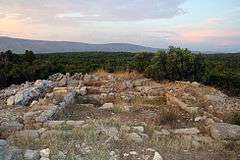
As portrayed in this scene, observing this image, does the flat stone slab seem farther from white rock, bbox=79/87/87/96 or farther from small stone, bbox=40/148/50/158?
white rock, bbox=79/87/87/96

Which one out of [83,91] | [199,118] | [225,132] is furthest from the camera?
[83,91]

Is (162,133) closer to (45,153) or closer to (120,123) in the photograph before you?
(120,123)

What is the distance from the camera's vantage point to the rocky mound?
289 inches

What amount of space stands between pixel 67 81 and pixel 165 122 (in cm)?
700

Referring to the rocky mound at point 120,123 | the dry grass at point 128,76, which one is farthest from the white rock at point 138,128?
the dry grass at point 128,76

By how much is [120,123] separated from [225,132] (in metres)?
2.32

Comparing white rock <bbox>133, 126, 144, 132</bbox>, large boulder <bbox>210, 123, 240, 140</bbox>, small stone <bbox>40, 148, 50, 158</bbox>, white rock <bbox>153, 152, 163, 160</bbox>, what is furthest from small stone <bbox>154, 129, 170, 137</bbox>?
small stone <bbox>40, 148, 50, 158</bbox>

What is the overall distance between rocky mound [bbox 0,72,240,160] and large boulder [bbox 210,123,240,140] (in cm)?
2

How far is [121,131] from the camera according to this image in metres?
8.23

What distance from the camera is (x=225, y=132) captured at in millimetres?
8359

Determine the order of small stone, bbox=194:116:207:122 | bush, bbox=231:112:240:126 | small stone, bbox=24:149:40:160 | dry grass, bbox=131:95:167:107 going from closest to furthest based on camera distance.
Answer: small stone, bbox=24:149:40:160, bush, bbox=231:112:240:126, small stone, bbox=194:116:207:122, dry grass, bbox=131:95:167:107

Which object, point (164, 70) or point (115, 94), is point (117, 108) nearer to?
point (115, 94)

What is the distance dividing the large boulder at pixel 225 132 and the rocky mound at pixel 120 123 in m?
0.02

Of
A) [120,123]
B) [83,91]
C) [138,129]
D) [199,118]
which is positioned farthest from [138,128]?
[83,91]
